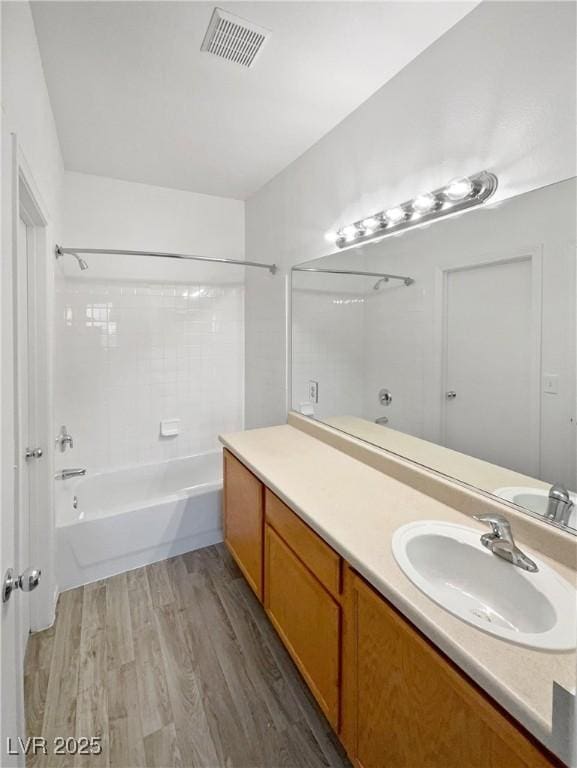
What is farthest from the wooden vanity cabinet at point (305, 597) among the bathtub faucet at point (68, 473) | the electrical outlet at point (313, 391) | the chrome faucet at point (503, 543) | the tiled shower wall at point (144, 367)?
the tiled shower wall at point (144, 367)

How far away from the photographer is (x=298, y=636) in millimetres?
Answer: 1435

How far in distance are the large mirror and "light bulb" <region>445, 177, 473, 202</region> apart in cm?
7

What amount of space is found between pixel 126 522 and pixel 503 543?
81.5 inches

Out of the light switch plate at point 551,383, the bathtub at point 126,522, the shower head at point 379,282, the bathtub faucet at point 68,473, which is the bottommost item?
the bathtub at point 126,522

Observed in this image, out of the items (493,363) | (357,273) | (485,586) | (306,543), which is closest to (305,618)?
(306,543)

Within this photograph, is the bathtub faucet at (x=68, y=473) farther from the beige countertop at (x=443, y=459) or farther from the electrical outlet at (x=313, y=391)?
the beige countertop at (x=443, y=459)

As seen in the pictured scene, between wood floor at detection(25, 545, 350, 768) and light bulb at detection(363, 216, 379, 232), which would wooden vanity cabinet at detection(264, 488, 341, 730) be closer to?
wood floor at detection(25, 545, 350, 768)

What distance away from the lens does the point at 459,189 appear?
1.33 m

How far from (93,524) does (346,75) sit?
2695 mm

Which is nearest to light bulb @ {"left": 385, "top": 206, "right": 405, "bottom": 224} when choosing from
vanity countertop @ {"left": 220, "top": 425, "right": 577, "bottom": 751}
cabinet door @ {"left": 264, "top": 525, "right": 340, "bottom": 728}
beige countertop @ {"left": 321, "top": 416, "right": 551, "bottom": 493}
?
beige countertop @ {"left": 321, "top": 416, "right": 551, "bottom": 493}

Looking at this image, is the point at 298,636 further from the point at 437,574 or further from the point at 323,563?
the point at 437,574

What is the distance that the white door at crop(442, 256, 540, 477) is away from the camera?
1.21 metres

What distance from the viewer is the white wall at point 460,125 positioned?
1099 mm

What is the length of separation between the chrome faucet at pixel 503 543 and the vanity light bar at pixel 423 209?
1.09m
